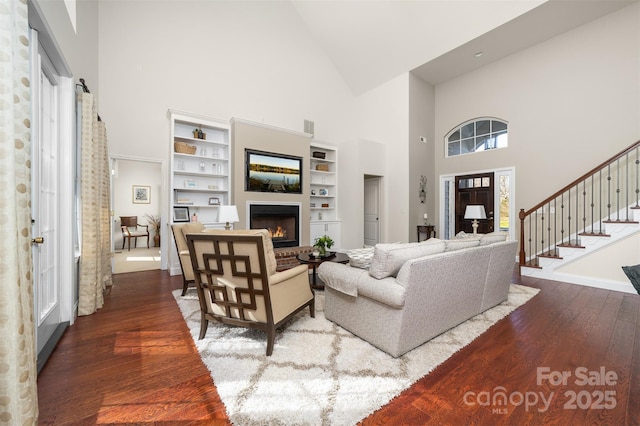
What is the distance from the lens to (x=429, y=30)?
226 inches

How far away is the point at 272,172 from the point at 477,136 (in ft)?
16.4

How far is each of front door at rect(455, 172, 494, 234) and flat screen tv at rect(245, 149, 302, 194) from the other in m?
4.09

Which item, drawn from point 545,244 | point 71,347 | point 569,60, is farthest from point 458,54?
point 71,347

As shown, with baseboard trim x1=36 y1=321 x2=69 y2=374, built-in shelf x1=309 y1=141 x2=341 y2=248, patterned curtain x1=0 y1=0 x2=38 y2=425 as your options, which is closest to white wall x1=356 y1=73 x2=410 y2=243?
built-in shelf x1=309 y1=141 x2=341 y2=248

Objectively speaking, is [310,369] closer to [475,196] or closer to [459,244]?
[459,244]

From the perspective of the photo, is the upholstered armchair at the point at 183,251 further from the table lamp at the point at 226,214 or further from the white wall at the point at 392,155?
the white wall at the point at 392,155

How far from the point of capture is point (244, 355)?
6.72ft

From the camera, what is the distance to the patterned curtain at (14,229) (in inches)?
40.9

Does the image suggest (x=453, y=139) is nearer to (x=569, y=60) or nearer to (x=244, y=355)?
(x=569, y=60)

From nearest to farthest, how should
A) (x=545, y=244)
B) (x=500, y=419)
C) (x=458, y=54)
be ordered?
(x=500, y=419) < (x=545, y=244) < (x=458, y=54)

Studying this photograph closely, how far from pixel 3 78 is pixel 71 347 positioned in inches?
83.6

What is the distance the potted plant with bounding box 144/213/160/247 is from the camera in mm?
7846
